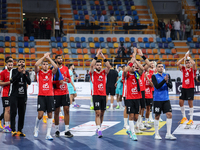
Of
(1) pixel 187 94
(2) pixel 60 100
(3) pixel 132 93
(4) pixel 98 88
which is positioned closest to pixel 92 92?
(4) pixel 98 88

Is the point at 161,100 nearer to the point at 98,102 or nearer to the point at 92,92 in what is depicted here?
the point at 98,102

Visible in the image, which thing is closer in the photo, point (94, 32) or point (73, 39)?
point (73, 39)

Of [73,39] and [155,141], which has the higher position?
[73,39]

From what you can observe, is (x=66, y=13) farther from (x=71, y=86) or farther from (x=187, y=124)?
(x=187, y=124)

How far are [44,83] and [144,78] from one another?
12.2 ft

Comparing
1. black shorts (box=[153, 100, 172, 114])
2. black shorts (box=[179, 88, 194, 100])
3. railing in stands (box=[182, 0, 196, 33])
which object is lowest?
black shorts (box=[153, 100, 172, 114])

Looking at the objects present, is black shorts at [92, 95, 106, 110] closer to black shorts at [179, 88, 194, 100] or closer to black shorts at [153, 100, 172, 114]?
black shorts at [153, 100, 172, 114]

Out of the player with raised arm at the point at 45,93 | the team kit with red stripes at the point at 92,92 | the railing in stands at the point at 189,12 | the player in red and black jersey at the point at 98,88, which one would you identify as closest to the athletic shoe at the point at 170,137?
the team kit with red stripes at the point at 92,92

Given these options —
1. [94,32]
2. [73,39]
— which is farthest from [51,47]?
[94,32]

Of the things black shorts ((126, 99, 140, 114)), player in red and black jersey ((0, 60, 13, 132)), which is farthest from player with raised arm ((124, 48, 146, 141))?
player in red and black jersey ((0, 60, 13, 132))

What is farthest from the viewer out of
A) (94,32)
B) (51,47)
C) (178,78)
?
(94,32)

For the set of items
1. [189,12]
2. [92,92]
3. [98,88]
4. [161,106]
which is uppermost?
[189,12]

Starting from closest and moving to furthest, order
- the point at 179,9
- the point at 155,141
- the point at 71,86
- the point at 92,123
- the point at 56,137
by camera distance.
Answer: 1. the point at 155,141
2. the point at 56,137
3. the point at 92,123
4. the point at 71,86
5. the point at 179,9

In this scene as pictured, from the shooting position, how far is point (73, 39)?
30.5 meters
